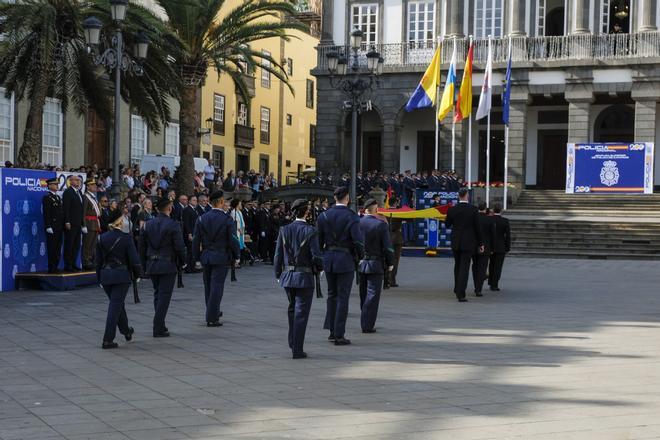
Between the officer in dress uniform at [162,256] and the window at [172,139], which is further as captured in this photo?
the window at [172,139]

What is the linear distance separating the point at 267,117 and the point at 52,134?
23416 mm

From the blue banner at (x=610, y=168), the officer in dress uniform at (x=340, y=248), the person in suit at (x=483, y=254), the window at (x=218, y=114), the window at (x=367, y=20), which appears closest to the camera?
the officer in dress uniform at (x=340, y=248)

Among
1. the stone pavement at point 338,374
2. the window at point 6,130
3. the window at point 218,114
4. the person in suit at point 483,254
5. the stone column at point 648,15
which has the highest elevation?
the stone column at point 648,15

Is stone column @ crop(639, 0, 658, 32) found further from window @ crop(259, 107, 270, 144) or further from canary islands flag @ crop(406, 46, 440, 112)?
window @ crop(259, 107, 270, 144)

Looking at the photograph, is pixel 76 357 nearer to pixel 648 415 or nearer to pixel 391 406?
pixel 391 406

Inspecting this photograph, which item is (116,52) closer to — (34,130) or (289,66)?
(34,130)

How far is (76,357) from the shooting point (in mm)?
10562

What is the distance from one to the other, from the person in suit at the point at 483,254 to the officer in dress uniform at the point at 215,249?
614 centimetres

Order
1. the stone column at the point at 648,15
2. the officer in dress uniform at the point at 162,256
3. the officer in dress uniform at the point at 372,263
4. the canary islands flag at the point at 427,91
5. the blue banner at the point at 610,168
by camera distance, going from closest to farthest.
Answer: the officer in dress uniform at the point at 162,256, the officer in dress uniform at the point at 372,263, the canary islands flag at the point at 427,91, the blue banner at the point at 610,168, the stone column at the point at 648,15

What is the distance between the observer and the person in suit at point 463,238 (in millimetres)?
16891

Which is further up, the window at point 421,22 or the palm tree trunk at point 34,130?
the window at point 421,22

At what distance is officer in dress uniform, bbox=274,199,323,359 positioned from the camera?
10586 millimetres

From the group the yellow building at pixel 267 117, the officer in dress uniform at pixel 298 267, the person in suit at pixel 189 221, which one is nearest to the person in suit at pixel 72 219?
the person in suit at pixel 189 221

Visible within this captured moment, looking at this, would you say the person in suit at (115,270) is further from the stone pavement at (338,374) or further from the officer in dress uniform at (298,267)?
the officer in dress uniform at (298,267)
